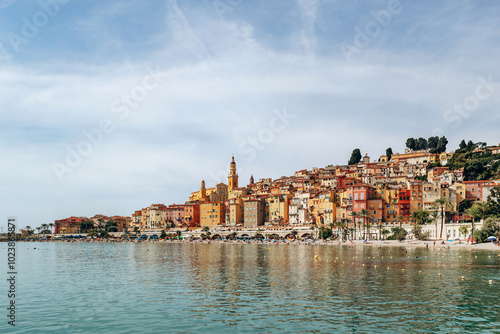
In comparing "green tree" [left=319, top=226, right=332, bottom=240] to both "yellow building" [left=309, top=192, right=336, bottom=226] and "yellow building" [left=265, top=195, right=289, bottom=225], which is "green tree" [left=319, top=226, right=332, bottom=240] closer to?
"yellow building" [left=309, top=192, right=336, bottom=226]

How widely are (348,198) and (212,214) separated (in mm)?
64010

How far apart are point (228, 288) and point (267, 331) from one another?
45.3 feet

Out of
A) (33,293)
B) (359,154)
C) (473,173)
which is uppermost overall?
(359,154)

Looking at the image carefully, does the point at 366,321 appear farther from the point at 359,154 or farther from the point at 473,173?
the point at 359,154

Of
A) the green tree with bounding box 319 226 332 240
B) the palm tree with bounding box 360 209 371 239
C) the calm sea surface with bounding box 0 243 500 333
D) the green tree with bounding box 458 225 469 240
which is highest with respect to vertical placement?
the palm tree with bounding box 360 209 371 239

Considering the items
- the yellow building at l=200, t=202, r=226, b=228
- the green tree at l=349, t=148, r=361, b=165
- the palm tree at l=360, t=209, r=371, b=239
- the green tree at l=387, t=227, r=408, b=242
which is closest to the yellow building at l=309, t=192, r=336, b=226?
the palm tree at l=360, t=209, r=371, b=239

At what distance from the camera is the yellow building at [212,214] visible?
174 metres

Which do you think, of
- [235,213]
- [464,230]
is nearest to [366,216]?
[464,230]

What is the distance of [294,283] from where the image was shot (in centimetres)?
3744

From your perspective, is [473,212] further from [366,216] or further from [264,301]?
[264,301]

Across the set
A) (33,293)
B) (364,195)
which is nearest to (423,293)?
(33,293)

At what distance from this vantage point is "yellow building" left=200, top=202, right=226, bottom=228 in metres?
174

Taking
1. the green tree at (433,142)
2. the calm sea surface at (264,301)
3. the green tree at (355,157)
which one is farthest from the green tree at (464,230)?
the green tree at (355,157)

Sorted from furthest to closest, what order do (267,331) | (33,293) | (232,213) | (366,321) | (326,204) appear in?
(232,213), (326,204), (33,293), (366,321), (267,331)
